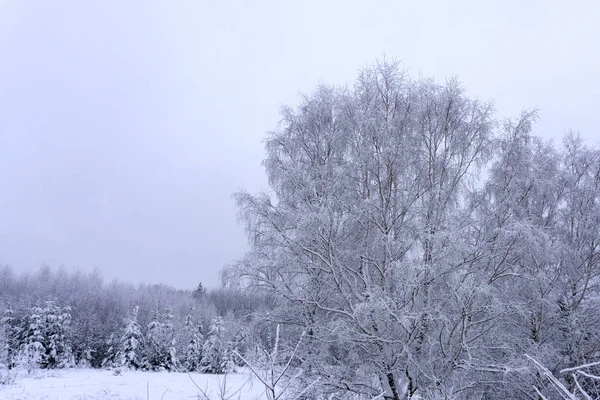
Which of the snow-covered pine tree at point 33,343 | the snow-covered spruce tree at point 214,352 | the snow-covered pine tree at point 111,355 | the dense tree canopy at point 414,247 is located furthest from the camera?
the snow-covered pine tree at point 111,355

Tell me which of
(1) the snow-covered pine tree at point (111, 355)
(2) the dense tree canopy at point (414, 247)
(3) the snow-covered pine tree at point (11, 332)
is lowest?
(1) the snow-covered pine tree at point (111, 355)

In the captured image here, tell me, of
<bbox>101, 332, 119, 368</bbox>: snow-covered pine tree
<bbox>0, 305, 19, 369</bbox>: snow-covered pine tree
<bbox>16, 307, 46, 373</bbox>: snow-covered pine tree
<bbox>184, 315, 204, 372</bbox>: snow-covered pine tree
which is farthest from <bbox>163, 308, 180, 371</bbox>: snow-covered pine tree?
<bbox>0, 305, 19, 369</bbox>: snow-covered pine tree

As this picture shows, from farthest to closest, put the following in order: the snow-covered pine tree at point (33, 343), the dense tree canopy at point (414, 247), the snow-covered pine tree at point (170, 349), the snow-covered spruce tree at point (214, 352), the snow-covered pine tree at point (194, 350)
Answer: the snow-covered pine tree at point (194, 350) → the snow-covered pine tree at point (170, 349) → the snow-covered spruce tree at point (214, 352) → the snow-covered pine tree at point (33, 343) → the dense tree canopy at point (414, 247)

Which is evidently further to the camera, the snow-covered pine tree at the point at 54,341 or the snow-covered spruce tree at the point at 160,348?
the snow-covered spruce tree at the point at 160,348

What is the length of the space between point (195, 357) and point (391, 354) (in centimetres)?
3326

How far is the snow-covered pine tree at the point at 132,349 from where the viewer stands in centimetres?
3466

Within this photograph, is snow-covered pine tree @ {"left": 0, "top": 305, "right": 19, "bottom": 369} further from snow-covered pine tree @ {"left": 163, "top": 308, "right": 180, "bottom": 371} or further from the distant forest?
the distant forest

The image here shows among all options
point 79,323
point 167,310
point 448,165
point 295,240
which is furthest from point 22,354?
point 448,165

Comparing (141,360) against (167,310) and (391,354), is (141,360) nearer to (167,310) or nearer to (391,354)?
(167,310)

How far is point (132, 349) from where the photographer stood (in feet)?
115

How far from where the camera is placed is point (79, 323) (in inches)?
1598

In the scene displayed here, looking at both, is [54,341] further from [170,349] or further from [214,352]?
[214,352]

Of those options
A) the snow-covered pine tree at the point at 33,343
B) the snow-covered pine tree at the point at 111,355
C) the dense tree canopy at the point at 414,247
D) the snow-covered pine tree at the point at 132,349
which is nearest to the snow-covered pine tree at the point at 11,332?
the snow-covered pine tree at the point at 33,343

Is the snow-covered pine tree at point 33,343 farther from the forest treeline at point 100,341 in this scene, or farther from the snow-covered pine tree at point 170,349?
the snow-covered pine tree at point 170,349
